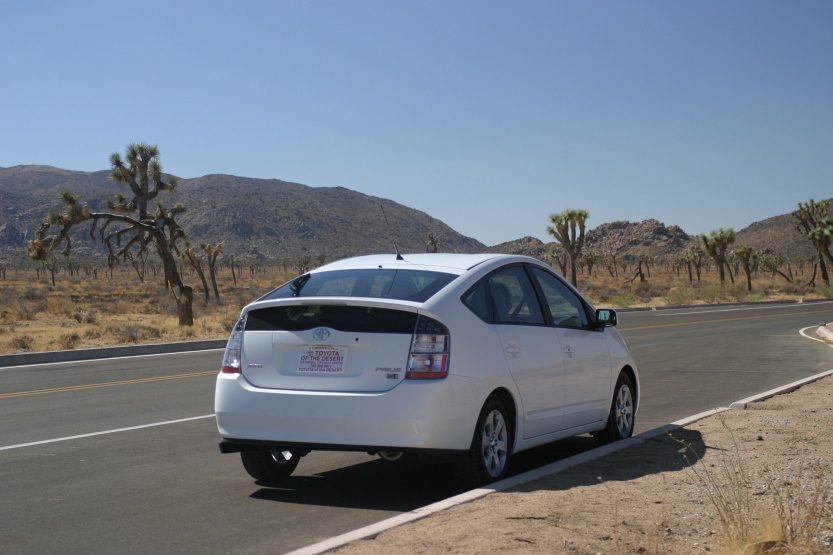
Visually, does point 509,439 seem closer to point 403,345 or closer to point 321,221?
point 403,345

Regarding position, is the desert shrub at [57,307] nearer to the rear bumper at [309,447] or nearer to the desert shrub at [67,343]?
the desert shrub at [67,343]

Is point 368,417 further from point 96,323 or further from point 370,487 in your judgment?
point 96,323

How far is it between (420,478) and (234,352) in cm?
200

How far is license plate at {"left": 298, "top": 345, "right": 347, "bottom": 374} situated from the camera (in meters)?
7.05

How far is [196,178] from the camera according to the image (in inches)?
7037

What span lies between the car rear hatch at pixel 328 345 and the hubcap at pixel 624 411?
3.43 m

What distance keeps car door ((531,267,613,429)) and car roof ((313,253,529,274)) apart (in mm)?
798

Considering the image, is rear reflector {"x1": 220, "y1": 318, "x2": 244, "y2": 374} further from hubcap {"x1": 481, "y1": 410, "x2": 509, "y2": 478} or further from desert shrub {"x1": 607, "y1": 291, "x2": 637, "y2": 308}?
desert shrub {"x1": 607, "y1": 291, "x2": 637, "y2": 308}

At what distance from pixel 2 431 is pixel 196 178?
172245 millimetres

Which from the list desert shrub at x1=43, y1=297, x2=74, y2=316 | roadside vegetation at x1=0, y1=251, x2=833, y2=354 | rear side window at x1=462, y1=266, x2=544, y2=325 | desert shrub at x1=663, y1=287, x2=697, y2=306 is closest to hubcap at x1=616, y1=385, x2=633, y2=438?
rear side window at x1=462, y1=266, x2=544, y2=325

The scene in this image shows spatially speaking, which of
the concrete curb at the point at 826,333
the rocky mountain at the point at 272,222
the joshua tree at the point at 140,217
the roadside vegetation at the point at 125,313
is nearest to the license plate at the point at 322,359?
the roadside vegetation at the point at 125,313

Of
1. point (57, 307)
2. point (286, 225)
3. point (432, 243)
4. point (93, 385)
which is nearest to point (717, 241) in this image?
point (432, 243)

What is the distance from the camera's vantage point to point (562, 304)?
359 inches

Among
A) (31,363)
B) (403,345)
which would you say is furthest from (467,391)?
(31,363)
